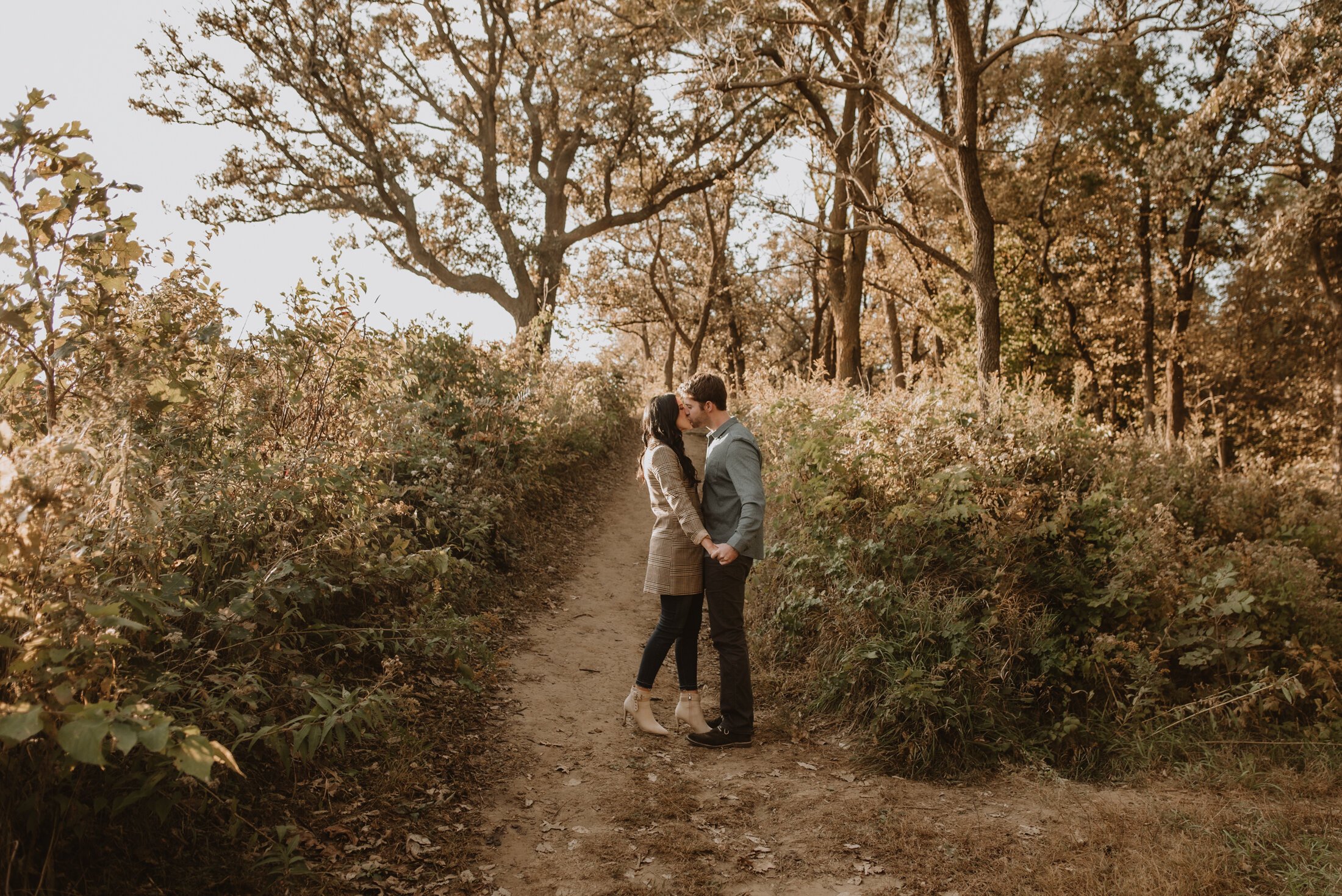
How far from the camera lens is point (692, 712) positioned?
543 centimetres

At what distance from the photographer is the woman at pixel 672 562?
17.1ft

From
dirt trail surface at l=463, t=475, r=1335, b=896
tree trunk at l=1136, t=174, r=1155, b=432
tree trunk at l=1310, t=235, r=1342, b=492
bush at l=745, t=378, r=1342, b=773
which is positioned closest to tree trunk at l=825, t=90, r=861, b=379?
tree trunk at l=1136, t=174, r=1155, b=432

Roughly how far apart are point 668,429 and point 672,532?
2.28 feet

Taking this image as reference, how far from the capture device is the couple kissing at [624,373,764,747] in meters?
5.17

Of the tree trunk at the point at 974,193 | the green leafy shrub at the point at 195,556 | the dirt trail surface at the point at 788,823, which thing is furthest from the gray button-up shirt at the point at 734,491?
the tree trunk at the point at 974,193

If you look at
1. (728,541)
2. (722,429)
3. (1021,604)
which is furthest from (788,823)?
(1021,604)

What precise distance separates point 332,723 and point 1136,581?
230 inches

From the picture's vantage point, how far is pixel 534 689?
5992mm

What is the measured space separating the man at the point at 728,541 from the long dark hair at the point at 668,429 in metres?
0.11

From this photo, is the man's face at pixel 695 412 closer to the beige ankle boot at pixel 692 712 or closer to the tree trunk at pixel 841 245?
the beige ankle boot at pixel 692 712

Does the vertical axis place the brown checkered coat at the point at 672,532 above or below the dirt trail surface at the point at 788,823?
above

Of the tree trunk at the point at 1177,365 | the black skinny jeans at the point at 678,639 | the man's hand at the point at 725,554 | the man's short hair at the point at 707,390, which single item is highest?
the tree trunk at the point at 1177,365

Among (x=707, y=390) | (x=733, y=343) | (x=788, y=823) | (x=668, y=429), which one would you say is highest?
(x=733, y=343)

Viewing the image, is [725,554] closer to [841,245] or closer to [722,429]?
[722,429]
